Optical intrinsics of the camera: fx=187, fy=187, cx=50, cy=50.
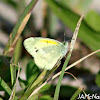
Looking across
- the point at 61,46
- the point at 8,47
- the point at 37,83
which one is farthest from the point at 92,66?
the point at 37,83

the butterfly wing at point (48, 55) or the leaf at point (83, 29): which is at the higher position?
the leaf at point (83, 29)

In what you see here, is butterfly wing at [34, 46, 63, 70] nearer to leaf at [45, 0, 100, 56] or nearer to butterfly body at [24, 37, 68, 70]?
butterfly body at [24, 37, 68, 70]

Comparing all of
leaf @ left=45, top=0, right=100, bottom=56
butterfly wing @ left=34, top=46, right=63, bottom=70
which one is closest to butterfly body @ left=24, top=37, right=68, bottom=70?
butterfly wing @ left=34, top=46, right=63, bottom=70

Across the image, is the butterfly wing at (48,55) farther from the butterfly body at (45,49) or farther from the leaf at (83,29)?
the leaf at (83,29)

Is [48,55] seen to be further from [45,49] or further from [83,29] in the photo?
[83,29]

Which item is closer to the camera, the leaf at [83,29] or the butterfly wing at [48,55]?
the butterfly wing at [48,55]

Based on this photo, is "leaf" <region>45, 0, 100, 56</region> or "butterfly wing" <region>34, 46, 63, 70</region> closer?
"butterfly wing" <region>34, 46, 63, 70</region>

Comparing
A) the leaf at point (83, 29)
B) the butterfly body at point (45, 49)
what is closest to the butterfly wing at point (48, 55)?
the butterfly body at point (45, 49)

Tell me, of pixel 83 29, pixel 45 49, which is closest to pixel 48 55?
pixel 45 49
